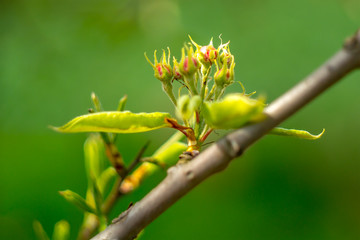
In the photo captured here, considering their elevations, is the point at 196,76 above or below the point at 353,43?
above

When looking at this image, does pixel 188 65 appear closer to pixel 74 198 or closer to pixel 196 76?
pixel 196 76

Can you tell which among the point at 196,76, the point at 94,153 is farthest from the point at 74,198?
the point at 196,76

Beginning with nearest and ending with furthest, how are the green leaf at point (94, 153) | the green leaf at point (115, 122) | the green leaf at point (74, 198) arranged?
the green leaf at point (115, 122) < the green leaf at point (74, 198) < the green leaf at point (94, 153)

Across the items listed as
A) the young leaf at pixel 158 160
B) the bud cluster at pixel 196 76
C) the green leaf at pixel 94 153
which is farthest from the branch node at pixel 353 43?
the green leaf at pixel 94 153

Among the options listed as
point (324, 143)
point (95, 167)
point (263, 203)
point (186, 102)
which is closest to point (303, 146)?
point (324, 143)

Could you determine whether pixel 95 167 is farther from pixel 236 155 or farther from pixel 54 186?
pixel 54 186

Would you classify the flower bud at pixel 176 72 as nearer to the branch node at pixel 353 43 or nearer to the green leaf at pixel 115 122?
the green leaf at pixel 115 122
